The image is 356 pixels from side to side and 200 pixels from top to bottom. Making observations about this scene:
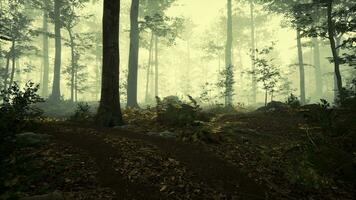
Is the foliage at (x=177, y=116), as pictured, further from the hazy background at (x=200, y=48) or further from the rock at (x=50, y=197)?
the hazy background at (x=200, y=48)

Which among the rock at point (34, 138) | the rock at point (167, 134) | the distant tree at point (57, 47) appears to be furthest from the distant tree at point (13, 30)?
the rock at point (167, 134)

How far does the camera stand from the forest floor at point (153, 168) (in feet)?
17.6

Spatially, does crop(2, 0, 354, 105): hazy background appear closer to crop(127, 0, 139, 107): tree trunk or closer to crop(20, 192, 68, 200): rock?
crop(127, 0, 139, 107): tree trunk

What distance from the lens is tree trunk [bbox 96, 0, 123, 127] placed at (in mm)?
10453

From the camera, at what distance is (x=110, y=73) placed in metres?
10.6

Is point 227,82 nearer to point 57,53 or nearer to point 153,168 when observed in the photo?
point 153,168

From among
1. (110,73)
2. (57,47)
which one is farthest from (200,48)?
(110,73)

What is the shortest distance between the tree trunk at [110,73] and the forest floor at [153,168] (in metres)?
1.30

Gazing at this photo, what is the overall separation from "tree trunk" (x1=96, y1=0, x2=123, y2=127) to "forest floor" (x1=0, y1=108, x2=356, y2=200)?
1.30m

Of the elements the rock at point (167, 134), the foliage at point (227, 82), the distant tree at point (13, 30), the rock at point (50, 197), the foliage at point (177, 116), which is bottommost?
the rock at point (50, 197)

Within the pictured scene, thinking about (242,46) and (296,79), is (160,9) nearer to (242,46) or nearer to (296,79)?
(242,46)

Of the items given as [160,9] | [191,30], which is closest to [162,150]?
[160,9]

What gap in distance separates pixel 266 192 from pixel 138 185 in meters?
2.31

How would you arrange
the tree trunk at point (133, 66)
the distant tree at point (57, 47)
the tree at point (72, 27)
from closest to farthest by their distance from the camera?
the tree trunk at point (133, 66)
the tree at point (72, 27)
the distant tree at point (57, 47)
